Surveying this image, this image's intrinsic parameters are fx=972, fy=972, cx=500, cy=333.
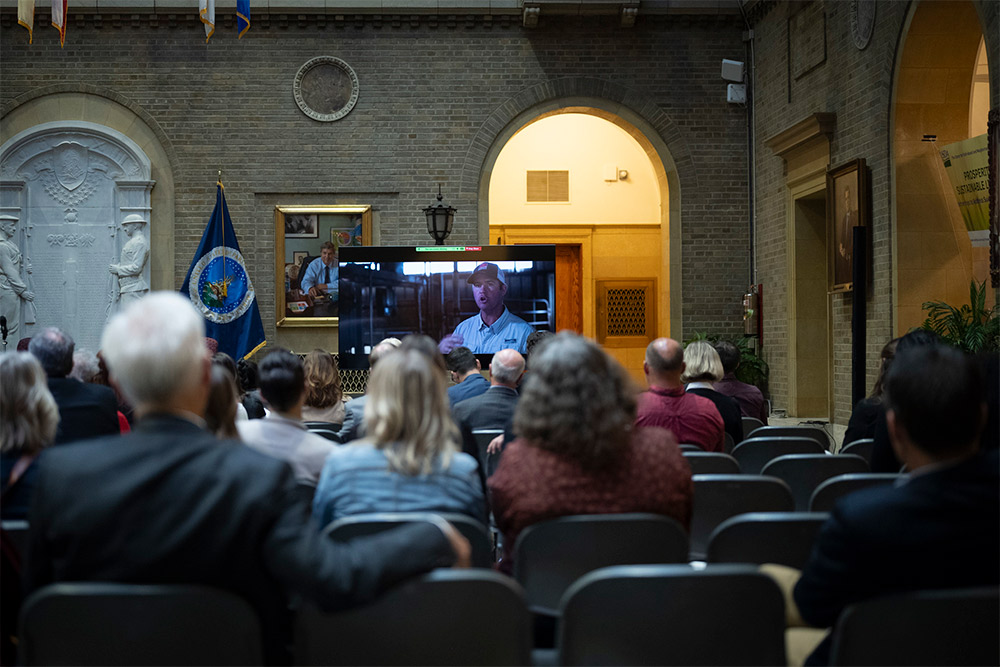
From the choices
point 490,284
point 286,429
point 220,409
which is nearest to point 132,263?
point 490,284

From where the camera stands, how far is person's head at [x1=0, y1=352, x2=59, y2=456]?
2.80 metres

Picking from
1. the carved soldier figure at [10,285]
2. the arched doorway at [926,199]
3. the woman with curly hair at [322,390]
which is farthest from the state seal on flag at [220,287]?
the arched doorway at [926,199]

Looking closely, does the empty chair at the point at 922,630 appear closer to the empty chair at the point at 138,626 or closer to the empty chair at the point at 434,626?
the empty chair at the point at 434,626

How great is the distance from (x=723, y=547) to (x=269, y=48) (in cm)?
1248

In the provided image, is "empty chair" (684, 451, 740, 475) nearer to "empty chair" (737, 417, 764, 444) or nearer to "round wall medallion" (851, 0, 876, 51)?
"empty chair" (737, 417, 764, 444)

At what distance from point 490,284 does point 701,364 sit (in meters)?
6.12

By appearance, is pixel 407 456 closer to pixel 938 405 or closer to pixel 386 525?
pixel 386 525

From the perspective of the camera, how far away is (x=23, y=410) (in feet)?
9.28

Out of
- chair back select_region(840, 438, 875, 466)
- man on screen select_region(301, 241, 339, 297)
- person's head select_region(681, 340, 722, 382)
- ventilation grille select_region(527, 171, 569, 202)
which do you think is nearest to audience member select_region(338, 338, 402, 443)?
person's head select_region(681, 340, 722, 382)

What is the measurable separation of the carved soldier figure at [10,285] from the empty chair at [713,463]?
11806 mm

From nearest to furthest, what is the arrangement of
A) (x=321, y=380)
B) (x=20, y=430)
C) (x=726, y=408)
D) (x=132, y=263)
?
(x=20, y=430) → (x=726, y=408) → (x=321, y=380) → (x=132, y=263)

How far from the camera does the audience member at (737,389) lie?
647 cm

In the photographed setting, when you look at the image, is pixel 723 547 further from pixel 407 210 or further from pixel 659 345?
pixel 407 210

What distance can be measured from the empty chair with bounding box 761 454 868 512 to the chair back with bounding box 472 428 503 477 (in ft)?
4.13
